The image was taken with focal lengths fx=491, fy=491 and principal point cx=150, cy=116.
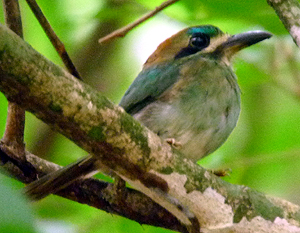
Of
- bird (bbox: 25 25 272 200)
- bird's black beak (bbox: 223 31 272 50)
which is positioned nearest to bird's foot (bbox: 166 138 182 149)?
bird (bbox: 25 25 272 200)

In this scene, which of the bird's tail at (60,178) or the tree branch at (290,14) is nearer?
the tree branch at (290,14)

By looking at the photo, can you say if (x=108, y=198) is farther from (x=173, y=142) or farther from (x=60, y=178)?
(x=173, y=142)

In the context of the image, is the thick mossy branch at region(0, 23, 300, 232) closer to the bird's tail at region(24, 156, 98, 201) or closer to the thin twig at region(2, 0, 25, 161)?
the bird's tail at region(24, 156, 98, 201)

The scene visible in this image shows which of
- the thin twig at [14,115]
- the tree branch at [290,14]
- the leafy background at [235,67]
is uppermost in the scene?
the thin twig at [14,115]

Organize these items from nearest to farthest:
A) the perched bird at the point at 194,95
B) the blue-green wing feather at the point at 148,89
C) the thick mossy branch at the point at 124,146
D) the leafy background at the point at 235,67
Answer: the thick mossy branch at the point at 124,146, the perched bird at the point at 194,95, the blue-green wing feather at the point at 148,89, the leafy background at the point at 235,67

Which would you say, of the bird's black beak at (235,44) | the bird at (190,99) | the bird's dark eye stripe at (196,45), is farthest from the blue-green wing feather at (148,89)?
the bird's black beak at (235,44)

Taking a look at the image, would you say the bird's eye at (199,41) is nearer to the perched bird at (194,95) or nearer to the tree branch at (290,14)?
the perched bird at (194,95)

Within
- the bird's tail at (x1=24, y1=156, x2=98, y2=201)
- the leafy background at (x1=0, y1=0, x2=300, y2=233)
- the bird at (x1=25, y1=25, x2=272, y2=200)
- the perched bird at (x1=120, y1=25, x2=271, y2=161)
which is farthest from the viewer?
the leafy background at (x1=0, y1=0, x2=300, y2=233)

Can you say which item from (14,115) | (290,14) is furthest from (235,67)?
(14,115)
